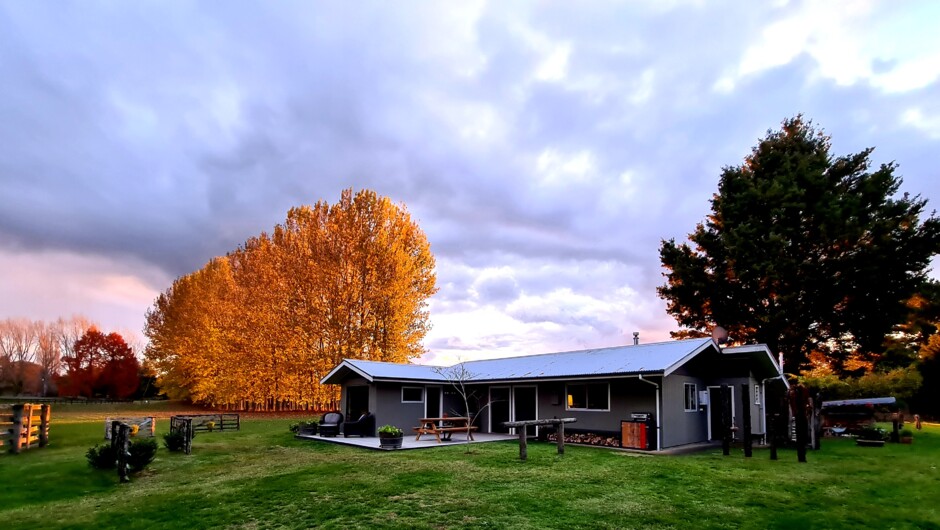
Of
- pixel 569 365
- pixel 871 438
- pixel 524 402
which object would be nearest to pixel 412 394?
pixel 524 402

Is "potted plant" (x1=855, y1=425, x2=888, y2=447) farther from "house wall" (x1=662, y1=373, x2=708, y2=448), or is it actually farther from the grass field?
"house wall" (x1=662, y1=373, x2=708, y2=448)

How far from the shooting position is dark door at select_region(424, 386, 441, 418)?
→ 20.9 meters

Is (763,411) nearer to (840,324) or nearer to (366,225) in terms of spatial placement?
(840,324)

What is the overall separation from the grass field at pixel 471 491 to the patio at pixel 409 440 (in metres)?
1.47

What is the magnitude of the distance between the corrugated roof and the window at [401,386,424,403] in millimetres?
535

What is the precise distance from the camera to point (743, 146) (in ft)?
94.9

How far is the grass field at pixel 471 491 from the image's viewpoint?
7.45 metres

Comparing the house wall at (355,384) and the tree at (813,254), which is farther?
the tree at (813,254)

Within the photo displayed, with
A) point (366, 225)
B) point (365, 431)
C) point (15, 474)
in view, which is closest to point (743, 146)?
point (366, 225)

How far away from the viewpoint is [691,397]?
1780 centimetres

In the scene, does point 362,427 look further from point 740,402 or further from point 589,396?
point 740,402

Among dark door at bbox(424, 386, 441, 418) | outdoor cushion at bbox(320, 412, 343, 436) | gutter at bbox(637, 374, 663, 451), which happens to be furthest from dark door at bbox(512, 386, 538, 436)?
outdoor cushion at bbox(320, 412, 343, 436)

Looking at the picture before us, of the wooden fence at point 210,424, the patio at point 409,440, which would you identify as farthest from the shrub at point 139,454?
the wooden fence at point 210,424

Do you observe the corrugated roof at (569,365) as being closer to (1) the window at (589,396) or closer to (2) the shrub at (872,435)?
(1) the window at (589,396)
